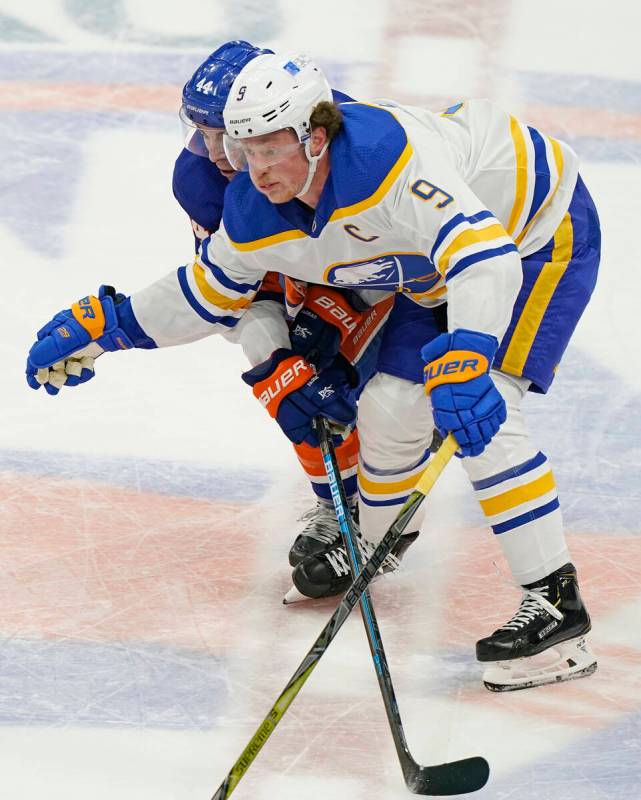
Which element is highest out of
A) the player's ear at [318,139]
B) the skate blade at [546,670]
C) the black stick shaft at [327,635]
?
the player's ear at [318,139]

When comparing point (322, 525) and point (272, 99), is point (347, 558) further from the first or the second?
point (272, 99)

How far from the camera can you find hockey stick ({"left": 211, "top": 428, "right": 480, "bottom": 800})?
267 cm

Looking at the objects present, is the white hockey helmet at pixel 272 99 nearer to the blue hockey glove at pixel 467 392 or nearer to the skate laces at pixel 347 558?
the blue hockey glove at pixel 467 392

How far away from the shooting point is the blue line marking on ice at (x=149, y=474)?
4070mm

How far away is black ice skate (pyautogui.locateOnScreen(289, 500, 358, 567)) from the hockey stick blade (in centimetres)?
92

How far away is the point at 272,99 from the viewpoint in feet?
9.50

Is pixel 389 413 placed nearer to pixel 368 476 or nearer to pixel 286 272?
pixel 368 476

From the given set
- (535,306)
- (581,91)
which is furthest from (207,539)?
(581,91)

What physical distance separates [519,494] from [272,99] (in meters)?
1.04

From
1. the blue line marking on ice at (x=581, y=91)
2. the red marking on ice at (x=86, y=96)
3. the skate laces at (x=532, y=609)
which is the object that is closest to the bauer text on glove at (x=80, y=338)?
the skate laces at (x=532, y=609)

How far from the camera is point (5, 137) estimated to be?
609 centimetres

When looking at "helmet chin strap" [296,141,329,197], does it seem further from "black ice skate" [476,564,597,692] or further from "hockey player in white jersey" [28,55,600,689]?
"black ice skate" [476,564,597,692]

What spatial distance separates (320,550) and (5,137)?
3222 mm

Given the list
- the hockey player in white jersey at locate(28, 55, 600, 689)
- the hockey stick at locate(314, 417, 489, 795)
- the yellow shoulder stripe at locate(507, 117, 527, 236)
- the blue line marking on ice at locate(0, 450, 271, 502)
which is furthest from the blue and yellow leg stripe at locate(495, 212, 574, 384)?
the blue line marking on ice at locate(0, 450, 271, 502)
